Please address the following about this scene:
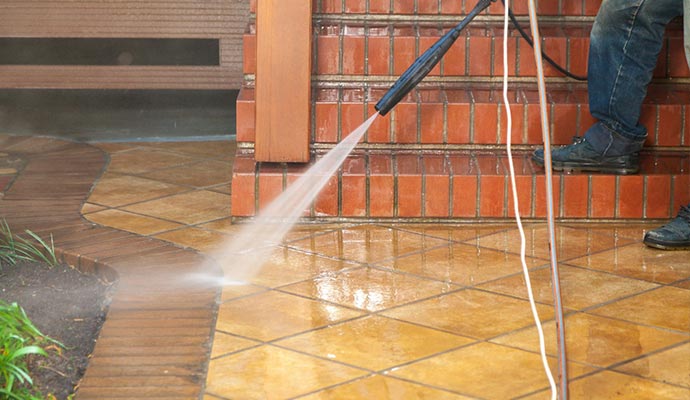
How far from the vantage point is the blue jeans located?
4.06 m

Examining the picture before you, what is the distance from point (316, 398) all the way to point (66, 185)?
8.13ft

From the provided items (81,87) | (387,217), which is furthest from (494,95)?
(81,87)

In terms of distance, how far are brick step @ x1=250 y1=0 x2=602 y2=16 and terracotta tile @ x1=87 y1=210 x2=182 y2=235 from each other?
3.60ft

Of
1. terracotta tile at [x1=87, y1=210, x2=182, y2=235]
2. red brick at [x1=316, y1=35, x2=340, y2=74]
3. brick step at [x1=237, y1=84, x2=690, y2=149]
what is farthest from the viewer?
red brick at [x1=316, y1=35, x2=340, y2=74]

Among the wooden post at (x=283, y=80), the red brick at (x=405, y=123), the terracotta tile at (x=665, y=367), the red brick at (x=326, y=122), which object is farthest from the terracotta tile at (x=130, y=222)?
the terracotta tile at (x=665, y=367)

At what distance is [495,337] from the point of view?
3.04 m

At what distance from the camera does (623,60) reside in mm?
4148

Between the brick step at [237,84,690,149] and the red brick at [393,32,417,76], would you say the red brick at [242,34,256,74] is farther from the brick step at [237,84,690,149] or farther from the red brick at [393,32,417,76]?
the red brick at [393,32,417,76]

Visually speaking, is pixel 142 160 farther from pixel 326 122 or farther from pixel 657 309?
pixel 657 309

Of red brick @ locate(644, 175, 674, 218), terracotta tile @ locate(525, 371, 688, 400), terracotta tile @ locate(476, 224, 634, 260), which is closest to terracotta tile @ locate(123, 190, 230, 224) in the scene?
terracotta tile @ locate(476, 224, 634, 260)

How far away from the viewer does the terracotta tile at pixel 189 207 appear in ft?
14.2

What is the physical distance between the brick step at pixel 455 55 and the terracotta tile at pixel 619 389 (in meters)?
2.05

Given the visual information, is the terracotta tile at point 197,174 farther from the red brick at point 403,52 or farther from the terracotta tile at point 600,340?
the terracotta tile at point 600,340

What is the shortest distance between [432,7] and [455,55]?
0.35 meters
